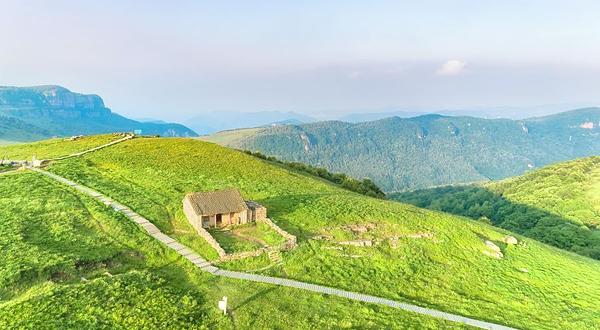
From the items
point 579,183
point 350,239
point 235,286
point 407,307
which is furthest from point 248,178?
point 579,183

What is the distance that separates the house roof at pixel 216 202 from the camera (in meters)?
33.5

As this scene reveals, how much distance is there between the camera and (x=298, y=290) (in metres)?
23.9

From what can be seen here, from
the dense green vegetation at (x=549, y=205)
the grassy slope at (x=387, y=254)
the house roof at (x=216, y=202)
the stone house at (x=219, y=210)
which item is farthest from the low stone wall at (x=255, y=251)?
the dense green vegetation at (x=549, y=205)

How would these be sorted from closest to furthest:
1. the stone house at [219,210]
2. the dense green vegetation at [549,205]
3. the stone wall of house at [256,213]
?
the stone house at [219,210], the stone wall of house at [256,213], the dense green vegetation at [549,205]

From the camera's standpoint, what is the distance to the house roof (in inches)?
1320

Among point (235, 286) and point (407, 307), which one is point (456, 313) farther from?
point (235, 286)

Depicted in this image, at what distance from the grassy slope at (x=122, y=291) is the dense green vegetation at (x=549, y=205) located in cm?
7697

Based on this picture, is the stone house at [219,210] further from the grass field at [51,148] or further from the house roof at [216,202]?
the grass field at [51,148]

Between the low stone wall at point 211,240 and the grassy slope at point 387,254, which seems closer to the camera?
the grassy slope at point 387,254

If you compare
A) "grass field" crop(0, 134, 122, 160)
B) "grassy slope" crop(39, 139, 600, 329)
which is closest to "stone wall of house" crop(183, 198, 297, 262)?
"grassy slope" crop(39, 139, 600, 329)

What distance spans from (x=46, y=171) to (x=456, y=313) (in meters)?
56.9

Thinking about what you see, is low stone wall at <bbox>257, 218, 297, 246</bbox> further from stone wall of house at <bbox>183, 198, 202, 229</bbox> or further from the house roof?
stone wall of house at <bbox>183, 198, 202, 229</bbox>

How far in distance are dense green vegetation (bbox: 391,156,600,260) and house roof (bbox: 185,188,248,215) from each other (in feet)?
240

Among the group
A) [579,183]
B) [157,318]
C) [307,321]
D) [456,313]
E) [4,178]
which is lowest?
[579,183]
